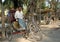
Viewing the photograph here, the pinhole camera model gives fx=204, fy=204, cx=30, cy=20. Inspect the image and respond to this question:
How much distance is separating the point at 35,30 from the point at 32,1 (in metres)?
2.04

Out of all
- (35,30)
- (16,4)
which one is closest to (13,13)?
(35,30)

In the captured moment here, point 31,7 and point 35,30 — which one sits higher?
point 31,7

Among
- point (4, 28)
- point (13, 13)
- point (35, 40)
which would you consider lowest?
point (35, 40)

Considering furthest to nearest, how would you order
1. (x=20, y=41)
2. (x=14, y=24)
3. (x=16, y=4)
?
1. (x=16, y=4)
2. (x=14, y=24)
3. (x=20, y=41)

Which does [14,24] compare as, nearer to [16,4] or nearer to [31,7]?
[31,7]

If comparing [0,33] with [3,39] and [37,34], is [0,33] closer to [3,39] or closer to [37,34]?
[3,39]

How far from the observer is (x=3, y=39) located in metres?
11.1

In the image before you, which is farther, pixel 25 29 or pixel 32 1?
pixel 32 1

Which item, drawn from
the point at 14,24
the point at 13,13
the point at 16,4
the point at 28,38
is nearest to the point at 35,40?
the point at 28,38

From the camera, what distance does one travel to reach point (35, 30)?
11.6 meters

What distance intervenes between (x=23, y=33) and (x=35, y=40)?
97 centimetres

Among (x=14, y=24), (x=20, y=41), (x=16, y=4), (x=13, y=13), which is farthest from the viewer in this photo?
(x=16, y=4)

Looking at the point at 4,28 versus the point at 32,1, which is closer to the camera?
the point at 4,28

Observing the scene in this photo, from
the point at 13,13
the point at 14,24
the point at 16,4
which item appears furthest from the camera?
the point at 16,4
